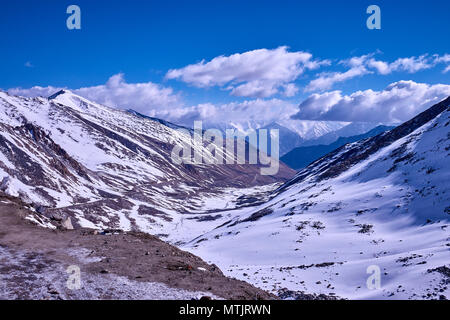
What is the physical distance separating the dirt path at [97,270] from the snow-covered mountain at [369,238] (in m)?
11.9

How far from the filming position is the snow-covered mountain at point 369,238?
2612 cm

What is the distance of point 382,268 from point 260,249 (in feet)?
74.3

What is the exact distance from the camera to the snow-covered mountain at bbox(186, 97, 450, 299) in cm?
2612

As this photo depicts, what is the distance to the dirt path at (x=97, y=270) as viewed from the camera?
1533 cm

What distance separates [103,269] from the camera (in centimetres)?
1789

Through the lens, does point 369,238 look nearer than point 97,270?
No

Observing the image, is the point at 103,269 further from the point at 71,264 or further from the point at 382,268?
the point at 382,268

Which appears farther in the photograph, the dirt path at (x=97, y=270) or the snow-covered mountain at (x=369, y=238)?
the snow-covered mountain at (x=369, y=238)

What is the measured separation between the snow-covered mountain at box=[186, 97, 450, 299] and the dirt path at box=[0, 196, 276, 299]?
11.9 metres

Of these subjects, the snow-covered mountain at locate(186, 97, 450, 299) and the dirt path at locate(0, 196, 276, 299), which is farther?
the snow-covered mountain at locate(186, 97, 450, 299)

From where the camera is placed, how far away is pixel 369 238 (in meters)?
42.2

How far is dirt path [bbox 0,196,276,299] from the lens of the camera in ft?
50.3

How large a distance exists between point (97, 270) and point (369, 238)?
3758cm
